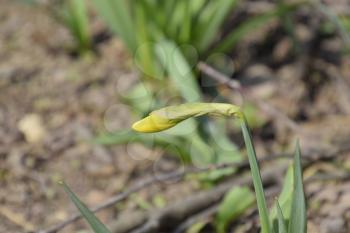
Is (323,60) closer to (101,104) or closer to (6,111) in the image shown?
(101,104)


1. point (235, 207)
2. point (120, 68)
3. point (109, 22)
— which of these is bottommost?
point (235, 207)

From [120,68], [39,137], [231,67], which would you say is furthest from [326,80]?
[39,137]

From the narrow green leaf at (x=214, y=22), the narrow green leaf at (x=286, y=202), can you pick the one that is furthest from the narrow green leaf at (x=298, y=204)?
the narrow green leaf at (x=214, y=22)

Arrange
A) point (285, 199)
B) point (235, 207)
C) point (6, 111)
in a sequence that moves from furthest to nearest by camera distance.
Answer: point (6, 111), point (235, 207), point (285, 199)

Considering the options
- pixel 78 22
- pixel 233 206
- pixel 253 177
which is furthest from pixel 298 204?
pixel 78 22

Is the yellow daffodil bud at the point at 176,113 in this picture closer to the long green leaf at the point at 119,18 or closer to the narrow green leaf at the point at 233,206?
the narrow green leaf at the point at 233,206

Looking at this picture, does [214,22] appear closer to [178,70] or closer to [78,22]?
[178,70]

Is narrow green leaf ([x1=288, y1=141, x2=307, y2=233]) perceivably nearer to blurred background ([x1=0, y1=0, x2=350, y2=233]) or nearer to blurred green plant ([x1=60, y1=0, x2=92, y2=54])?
blurred background ([x1=0, y1=0, x2=350, y2=233])

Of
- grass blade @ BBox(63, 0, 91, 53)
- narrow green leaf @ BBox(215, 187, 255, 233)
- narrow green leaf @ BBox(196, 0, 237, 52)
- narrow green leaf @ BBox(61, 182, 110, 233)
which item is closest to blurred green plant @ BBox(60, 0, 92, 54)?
grass blade @ BBox(63, 0, 91, 53)
